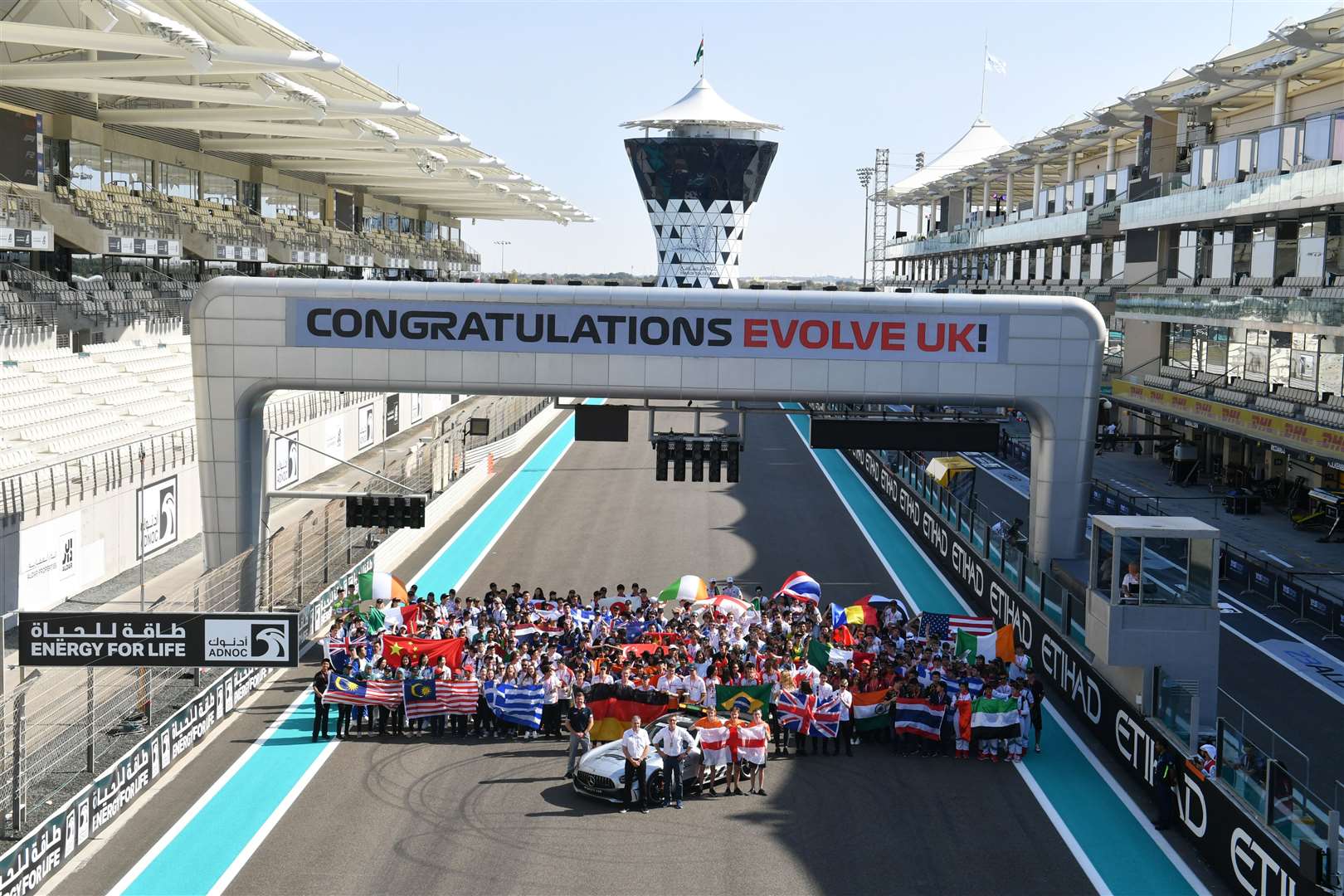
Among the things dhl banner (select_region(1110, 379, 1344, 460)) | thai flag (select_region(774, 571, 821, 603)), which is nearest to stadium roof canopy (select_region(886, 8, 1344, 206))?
dhl banner (select_region(1110, 379, 1344, 460))

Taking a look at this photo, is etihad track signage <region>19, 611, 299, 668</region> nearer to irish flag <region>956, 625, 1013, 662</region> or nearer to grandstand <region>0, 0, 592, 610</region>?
grandstand <region>0, 0, 592, 610</region>

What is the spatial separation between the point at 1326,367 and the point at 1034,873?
30.4m

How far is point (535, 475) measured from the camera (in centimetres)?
5222

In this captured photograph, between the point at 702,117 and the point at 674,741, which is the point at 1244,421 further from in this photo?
the point at 702,117

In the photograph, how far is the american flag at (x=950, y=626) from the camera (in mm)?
23406

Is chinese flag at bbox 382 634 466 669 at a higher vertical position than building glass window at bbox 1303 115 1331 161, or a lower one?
lower

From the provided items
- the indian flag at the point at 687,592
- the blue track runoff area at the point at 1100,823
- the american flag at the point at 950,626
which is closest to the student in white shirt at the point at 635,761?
the blue track runoff area at the point at 1100,823

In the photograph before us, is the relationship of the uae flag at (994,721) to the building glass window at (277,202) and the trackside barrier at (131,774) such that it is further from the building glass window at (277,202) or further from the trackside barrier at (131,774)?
the building glass window at (277,202)

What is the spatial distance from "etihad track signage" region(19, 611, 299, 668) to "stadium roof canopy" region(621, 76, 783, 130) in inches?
3065

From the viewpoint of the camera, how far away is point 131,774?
57.0 feet

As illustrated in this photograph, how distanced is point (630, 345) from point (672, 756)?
879 centimetres

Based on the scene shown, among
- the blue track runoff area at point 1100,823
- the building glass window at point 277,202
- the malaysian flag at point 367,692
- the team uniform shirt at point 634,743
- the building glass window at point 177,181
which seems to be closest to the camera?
the blue track runoff area at point 1100,823

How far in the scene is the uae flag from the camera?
65.0 feet

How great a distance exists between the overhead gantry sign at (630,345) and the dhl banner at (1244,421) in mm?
14678
